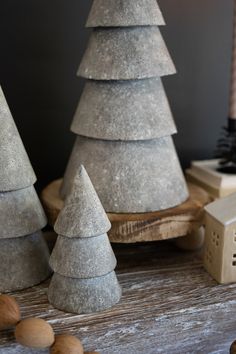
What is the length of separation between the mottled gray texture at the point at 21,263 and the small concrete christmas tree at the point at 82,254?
2.4 inches

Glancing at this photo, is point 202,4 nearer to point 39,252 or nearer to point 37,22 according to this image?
point 37,22

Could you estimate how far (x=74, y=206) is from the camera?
0.65m

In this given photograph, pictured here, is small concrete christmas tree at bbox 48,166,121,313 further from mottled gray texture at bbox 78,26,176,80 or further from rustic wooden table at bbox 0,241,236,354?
mottled gray texture at bbox 78,26,176,80

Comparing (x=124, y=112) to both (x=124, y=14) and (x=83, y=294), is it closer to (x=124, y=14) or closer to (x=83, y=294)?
(x=124, y=14)

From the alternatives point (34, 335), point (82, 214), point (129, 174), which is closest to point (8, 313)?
point (34, 335)

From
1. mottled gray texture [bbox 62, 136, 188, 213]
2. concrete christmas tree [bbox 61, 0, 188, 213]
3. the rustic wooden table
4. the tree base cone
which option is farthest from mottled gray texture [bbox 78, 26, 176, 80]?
the rustic wooden table

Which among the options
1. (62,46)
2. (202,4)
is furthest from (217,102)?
(62,46)

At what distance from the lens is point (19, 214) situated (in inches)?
27.7

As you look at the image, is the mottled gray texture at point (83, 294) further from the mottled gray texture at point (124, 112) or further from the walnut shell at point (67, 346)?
the mottled gray texture at point (124, 112)

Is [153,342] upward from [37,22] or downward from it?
downward

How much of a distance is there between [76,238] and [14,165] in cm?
14

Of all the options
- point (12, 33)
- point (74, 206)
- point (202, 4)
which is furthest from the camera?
point (202, 4)

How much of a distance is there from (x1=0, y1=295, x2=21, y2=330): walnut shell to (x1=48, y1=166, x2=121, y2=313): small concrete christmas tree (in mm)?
66

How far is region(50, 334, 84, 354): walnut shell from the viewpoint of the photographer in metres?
0.60
